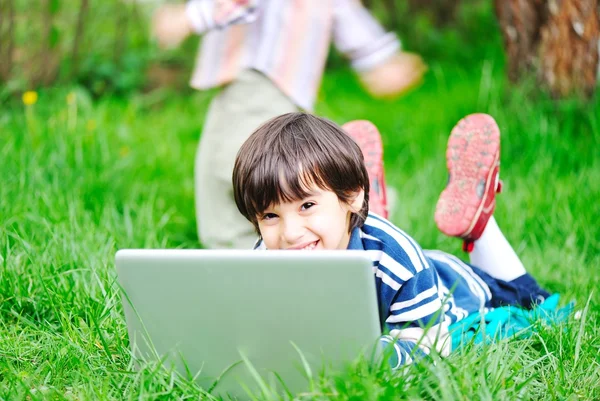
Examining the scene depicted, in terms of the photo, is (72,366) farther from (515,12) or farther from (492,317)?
(515,12)

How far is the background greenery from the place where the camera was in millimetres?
1724

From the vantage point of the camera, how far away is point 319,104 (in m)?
4.85

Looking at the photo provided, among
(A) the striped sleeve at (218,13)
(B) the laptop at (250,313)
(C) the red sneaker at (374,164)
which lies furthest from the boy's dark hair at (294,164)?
(A) the striped sleeve at (218,13)

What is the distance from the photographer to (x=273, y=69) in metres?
2.92

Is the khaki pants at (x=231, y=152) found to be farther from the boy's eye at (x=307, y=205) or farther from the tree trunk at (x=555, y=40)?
the tree trunk at (x=555, y=40)

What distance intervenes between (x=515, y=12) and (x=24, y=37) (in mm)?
2432

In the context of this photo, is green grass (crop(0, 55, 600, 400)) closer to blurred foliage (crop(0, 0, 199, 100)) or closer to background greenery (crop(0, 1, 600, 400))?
background greenery (crop(0, 1, 600, 400))

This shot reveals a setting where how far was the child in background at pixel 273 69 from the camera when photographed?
289 cm

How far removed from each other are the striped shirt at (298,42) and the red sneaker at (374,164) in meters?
0.41

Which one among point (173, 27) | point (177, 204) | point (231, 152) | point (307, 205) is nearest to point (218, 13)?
point (173, 27)

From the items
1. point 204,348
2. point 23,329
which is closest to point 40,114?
point 23,329

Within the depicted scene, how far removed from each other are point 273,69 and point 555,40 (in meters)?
1.42

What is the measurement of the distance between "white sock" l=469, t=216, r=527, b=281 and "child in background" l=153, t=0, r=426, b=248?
2.25 feet

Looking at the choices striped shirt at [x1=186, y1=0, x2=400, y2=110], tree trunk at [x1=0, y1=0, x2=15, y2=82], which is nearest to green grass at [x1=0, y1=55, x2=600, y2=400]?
tree trunk at [x1=0, y1=0, x2=15, y2=82]
